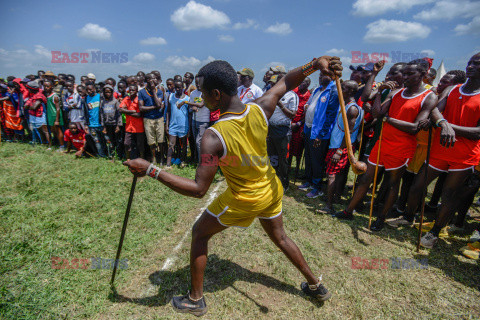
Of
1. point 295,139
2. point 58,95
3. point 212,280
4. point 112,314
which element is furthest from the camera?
point 58,95

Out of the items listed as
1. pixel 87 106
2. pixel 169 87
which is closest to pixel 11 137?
pixel 87 106

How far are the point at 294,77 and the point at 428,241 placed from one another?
3.29m

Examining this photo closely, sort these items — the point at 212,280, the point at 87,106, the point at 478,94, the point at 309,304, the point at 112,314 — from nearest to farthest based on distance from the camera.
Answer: the point at 112,314, the point at 309,304, the point at 212,280, the point at 478,94, the point at 87,106

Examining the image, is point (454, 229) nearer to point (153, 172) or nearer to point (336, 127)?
point (336, 127)

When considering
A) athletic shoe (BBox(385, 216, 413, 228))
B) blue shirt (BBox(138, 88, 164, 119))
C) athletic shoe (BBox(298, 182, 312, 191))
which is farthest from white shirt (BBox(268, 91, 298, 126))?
blue shirt (BBox(138, 88, 164, 119))

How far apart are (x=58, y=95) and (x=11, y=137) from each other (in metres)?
3.47

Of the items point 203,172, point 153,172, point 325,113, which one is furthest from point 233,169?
point 325,113

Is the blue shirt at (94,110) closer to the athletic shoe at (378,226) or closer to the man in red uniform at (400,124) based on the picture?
the man in red uniform at (400,124)

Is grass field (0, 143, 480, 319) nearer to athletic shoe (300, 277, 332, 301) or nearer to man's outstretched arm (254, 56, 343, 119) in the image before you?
athletic shoe (300, 277, 332, 301)

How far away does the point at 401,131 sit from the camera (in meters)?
3.67

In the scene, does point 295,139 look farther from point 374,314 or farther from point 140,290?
point 140,290

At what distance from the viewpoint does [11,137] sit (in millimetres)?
9594

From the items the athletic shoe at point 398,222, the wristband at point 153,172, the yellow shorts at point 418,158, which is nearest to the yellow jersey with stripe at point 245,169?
the wristband at point 153,172

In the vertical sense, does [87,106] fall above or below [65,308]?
above
